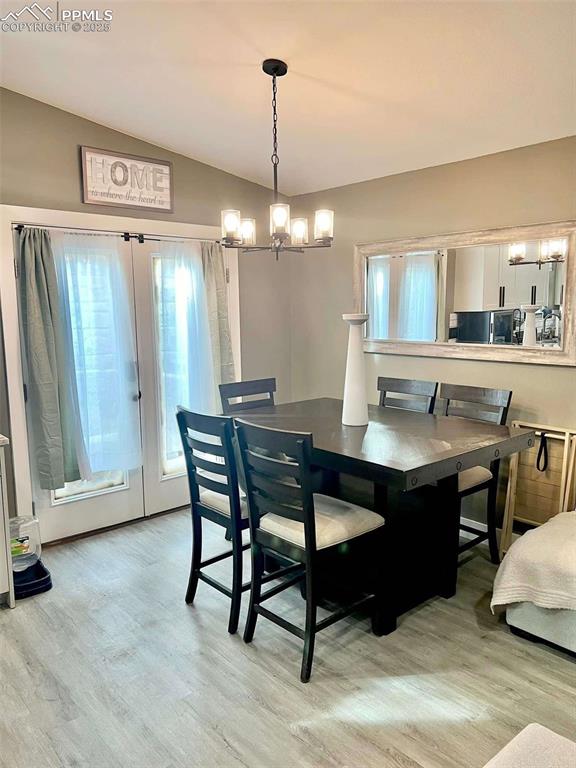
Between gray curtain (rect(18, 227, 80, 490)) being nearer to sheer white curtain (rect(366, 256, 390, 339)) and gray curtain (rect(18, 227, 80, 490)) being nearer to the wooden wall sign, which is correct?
the wooden wall sign

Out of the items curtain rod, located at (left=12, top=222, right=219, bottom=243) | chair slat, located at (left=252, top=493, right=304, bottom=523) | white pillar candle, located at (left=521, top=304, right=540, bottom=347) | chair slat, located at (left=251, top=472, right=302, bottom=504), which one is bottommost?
chair slat, located at (left=252, top=493, right=304, bottom=523)

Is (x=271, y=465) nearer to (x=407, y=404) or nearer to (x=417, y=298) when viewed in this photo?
(x=407, y=404)

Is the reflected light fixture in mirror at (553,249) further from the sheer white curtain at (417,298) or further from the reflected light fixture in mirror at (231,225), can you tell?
the reflected light fixture in mirror at (231,225)

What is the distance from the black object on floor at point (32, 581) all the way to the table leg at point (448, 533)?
2163mm

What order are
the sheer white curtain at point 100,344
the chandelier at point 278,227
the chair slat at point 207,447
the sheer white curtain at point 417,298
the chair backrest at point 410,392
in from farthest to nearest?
the sheer white curtain at point 417,298 < the chair backrest at point 410,392 < the sheer white curtain at point 100,344 < the chandelier at point 278,227 < the chair slat at point 207,447

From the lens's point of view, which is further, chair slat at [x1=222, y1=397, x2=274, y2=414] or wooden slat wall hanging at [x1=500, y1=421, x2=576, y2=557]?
chair slat at [x1=222, y1=397, x2=274, y2=414]

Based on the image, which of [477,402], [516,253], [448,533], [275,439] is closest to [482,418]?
[477,402]

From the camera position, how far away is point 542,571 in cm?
246

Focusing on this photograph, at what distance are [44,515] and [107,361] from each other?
1.09 metres

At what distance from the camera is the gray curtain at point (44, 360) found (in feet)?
11.0

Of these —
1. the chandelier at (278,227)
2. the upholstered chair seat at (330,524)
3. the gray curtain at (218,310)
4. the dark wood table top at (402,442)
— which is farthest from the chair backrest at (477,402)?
the gray curtain at (218,310)

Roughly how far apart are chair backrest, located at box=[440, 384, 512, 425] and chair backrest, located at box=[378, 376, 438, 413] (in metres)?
0.08

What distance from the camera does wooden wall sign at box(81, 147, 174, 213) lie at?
363cm
